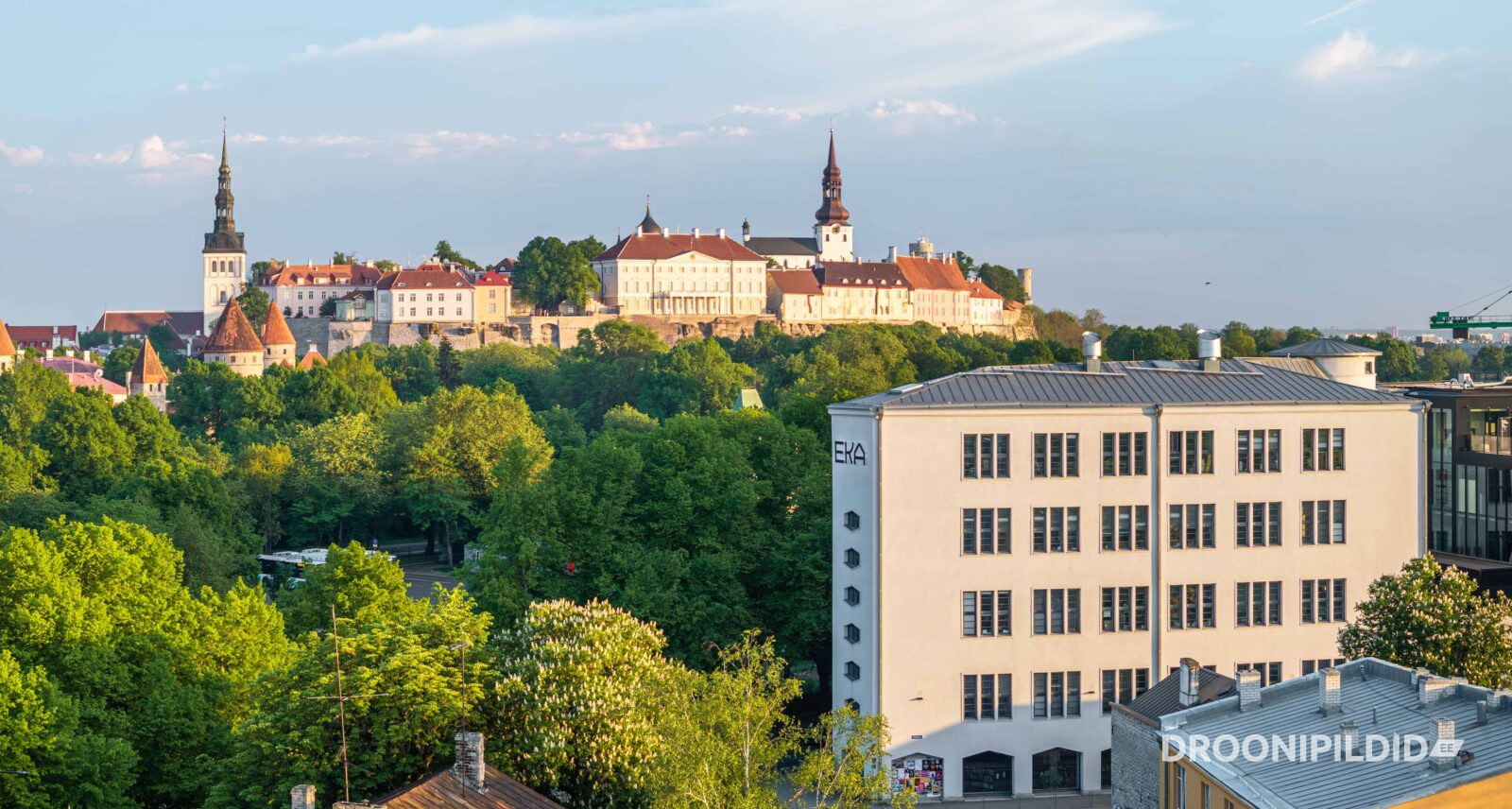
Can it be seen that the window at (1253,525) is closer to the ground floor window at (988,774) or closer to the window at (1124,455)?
the window at (1124,455)

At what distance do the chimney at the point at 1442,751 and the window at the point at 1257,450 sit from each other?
18.0 metres

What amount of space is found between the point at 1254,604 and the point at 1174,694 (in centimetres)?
829

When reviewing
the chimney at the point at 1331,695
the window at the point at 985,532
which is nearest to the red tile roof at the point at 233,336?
the window at the point at 985,532

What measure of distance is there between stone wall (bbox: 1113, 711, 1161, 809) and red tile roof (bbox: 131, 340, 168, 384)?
5552 inches

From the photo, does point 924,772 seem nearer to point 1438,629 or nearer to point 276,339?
point 1438,629

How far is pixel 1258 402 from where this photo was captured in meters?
45.3

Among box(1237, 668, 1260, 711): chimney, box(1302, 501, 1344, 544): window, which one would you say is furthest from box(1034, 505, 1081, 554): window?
box(1237, 668, 1260, 711): chimney

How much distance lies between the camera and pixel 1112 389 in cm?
4556

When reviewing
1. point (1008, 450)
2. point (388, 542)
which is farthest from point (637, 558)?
point (388, 542)

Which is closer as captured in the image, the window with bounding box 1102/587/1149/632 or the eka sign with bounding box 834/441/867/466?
the window with bounding box 1102/587/1149/632

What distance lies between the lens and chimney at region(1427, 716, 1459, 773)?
2658 cm

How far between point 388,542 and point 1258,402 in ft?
206

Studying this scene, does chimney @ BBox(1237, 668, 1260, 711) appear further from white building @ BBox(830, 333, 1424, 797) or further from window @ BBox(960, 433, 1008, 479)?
window @ BBox(960, 433, 1008, 479)

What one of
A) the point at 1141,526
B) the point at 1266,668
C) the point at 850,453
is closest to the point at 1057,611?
the point at 1141,526
